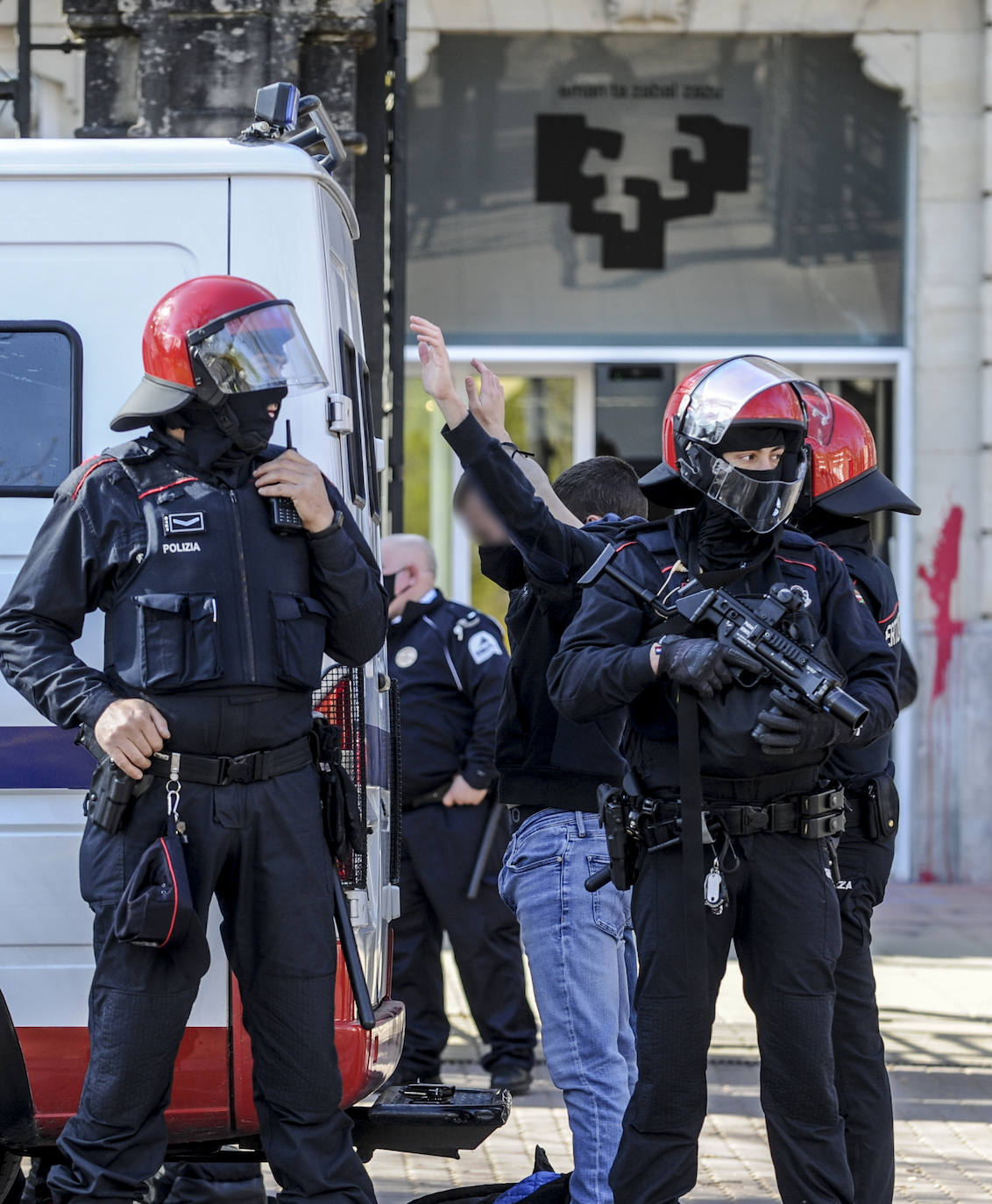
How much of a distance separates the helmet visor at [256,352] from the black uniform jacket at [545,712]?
1.96 ft

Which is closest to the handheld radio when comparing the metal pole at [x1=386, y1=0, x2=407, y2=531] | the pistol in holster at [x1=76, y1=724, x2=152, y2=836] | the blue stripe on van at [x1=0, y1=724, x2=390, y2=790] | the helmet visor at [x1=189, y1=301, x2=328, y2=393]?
the helmet visor at [x1=189, y1=301, x2=328, y2=393]

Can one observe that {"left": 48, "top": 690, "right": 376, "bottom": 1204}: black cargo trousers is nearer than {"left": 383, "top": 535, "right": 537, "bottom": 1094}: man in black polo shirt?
Yes

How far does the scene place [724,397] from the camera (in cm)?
378

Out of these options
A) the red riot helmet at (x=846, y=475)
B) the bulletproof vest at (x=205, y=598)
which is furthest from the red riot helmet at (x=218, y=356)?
the red riot helmet at (x=846, y=475)

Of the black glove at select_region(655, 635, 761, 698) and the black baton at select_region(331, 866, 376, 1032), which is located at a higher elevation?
the black glove at select_region(655, 635, 761, 698)

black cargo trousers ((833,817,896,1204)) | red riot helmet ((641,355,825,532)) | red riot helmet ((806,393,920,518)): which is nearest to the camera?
red riot helmet ((641,355,825,532))

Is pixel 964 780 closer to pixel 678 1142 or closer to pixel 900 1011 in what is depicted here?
pixel 900 1011

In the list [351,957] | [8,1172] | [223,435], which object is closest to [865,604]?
[351,957]

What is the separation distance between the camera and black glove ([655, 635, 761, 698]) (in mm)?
3531

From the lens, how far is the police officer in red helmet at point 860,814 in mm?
4078

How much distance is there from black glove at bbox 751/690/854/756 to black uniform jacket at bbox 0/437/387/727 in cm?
94

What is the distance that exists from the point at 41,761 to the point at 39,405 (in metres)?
0.79

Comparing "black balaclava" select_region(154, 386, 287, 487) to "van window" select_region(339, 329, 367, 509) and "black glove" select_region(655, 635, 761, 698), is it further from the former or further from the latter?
"black glove" select_region(655, 635, 761, 698)

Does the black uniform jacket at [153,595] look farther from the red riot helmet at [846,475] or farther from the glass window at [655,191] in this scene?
the glass window at [655,191]
